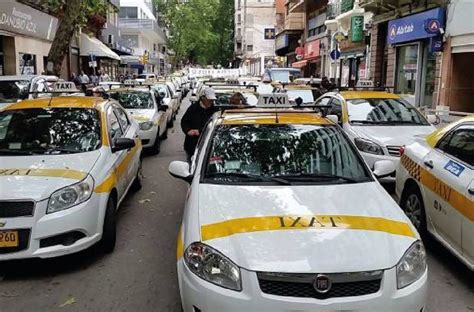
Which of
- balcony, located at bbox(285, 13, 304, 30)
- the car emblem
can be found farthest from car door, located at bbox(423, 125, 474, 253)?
balcony, located at bbox(285, 13, 304, 30)

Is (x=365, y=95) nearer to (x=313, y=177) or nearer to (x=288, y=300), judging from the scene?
(x=313, y=177)

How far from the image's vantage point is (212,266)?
11.3ft

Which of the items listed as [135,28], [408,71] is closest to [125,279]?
[408,71]

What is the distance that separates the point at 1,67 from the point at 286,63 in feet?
140

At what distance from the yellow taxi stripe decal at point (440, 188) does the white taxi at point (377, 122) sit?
1850 mm

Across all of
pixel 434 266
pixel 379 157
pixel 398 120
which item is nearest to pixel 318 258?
pixel 434 266

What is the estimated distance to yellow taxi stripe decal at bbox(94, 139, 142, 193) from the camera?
18.1 ft

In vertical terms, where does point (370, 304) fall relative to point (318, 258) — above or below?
below

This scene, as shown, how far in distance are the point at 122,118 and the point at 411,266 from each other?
531 cm

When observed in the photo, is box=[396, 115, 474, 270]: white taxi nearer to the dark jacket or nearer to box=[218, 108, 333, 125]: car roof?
box=[218, 108, 333, 125]: car roof

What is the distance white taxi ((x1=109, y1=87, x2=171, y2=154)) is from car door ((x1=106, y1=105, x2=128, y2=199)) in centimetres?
459

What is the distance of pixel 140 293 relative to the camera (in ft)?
15.6

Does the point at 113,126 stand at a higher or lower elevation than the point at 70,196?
higher

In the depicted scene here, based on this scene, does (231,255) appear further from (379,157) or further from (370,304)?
(379,157)
